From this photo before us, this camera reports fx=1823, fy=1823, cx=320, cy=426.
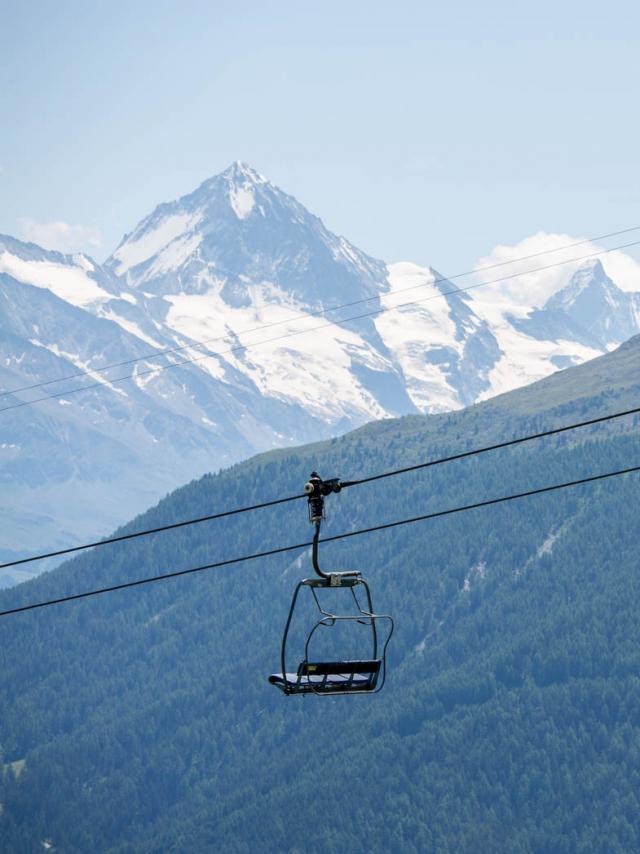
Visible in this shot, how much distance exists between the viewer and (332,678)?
115 ft

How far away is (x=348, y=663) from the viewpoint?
3434 centimetres

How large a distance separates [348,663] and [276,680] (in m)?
1.46

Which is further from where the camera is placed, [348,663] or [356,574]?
[348,663]

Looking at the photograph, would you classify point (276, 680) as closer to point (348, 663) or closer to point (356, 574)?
point (348, 663)

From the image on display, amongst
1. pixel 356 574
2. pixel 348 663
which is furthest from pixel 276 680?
pixel 356 574

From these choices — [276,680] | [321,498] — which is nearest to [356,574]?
[321,498]

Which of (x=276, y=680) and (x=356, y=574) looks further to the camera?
(x=276, y=680)

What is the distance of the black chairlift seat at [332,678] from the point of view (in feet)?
113

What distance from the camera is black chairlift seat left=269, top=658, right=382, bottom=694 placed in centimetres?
3444

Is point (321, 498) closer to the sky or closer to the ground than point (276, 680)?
closer to the sky

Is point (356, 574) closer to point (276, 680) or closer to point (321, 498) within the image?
point (321, 498)

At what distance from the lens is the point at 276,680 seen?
34719 millimetres

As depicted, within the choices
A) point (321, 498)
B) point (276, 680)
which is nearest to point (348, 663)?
point (276, 680)

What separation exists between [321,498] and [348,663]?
3.62m
